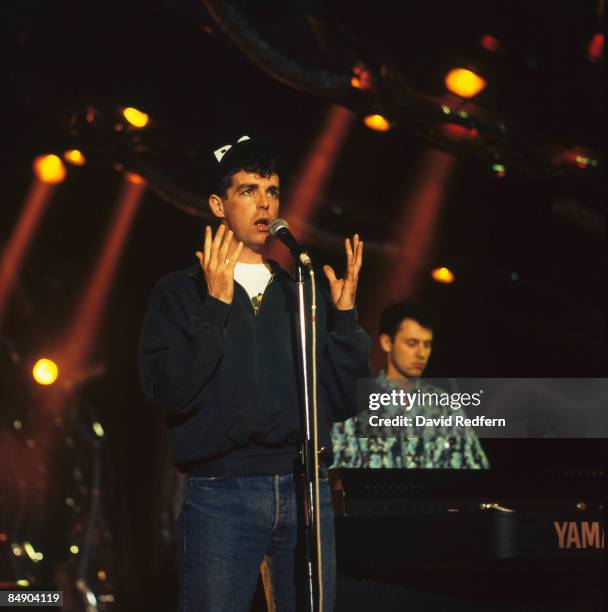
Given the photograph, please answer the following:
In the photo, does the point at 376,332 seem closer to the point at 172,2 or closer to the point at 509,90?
the point at 509,90

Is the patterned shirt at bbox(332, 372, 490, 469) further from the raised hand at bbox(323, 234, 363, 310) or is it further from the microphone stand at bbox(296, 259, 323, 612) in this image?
the microphone stand at bbox(296, 259, 323, 612)

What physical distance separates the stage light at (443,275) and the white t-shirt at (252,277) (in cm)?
254

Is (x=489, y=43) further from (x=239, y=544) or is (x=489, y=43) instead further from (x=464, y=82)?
(x=239, y=544)

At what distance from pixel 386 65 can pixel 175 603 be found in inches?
133

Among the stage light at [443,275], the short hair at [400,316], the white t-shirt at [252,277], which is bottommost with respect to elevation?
the white t-shirt at [252,277]

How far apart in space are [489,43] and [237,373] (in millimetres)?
2767

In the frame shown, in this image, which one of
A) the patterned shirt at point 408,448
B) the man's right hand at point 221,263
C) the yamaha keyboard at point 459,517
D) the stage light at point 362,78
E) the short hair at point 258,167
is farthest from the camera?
the stage light at point 362,78

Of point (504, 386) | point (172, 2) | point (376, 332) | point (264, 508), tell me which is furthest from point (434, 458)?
point (172, 2)

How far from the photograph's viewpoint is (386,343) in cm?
447

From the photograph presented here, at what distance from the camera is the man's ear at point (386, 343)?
4.43 m

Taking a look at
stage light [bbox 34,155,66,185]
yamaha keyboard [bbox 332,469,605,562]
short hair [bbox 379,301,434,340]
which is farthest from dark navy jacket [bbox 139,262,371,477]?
stage light [bbox 34,155,66,185]

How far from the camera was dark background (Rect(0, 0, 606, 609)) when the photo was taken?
4.13 metres

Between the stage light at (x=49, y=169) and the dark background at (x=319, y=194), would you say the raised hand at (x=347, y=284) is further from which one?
the stage light at (x=49, y=169)

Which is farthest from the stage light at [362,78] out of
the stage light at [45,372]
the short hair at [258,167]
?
the stage light at [45,372]
